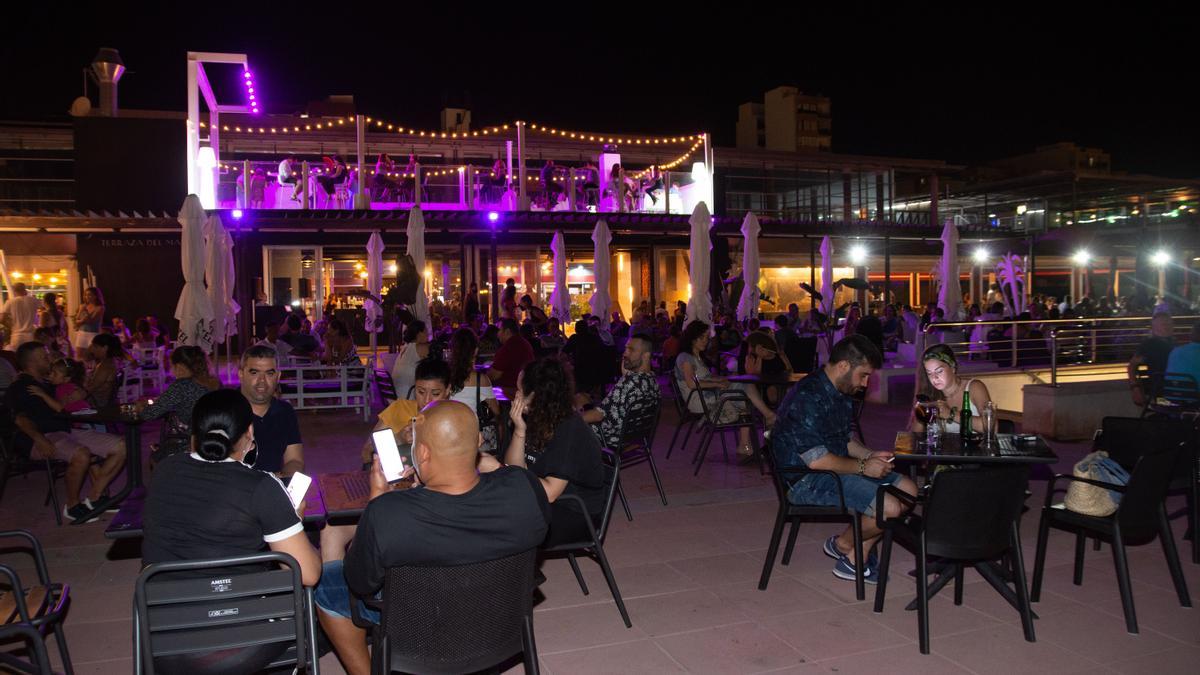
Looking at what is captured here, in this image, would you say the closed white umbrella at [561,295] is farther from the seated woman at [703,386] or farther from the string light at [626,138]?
the seated woman at [703,386]

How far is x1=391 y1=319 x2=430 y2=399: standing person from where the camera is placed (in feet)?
28.6

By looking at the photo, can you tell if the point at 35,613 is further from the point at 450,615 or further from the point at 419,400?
the point at 419,400

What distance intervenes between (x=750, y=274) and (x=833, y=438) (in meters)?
11.2

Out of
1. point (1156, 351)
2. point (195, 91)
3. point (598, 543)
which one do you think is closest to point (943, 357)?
point (598, 543)

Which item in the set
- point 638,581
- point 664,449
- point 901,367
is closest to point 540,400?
point 638,581

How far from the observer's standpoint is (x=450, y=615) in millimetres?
2621

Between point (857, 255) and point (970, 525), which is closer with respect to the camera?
point (970, 525)

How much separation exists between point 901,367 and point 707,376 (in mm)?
7021

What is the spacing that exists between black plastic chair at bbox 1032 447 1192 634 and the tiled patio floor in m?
0.14

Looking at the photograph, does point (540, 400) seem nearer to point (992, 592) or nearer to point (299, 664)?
point (299, 664)

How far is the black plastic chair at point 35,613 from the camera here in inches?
116

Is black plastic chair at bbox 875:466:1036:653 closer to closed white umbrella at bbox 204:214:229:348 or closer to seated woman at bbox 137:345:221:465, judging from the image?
seated woman at bbox 137:345:221:465

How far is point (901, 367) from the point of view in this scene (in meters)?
14.1

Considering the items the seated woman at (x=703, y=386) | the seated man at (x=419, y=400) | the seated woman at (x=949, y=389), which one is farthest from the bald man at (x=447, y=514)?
the seated woman at (x=703, y=386)
